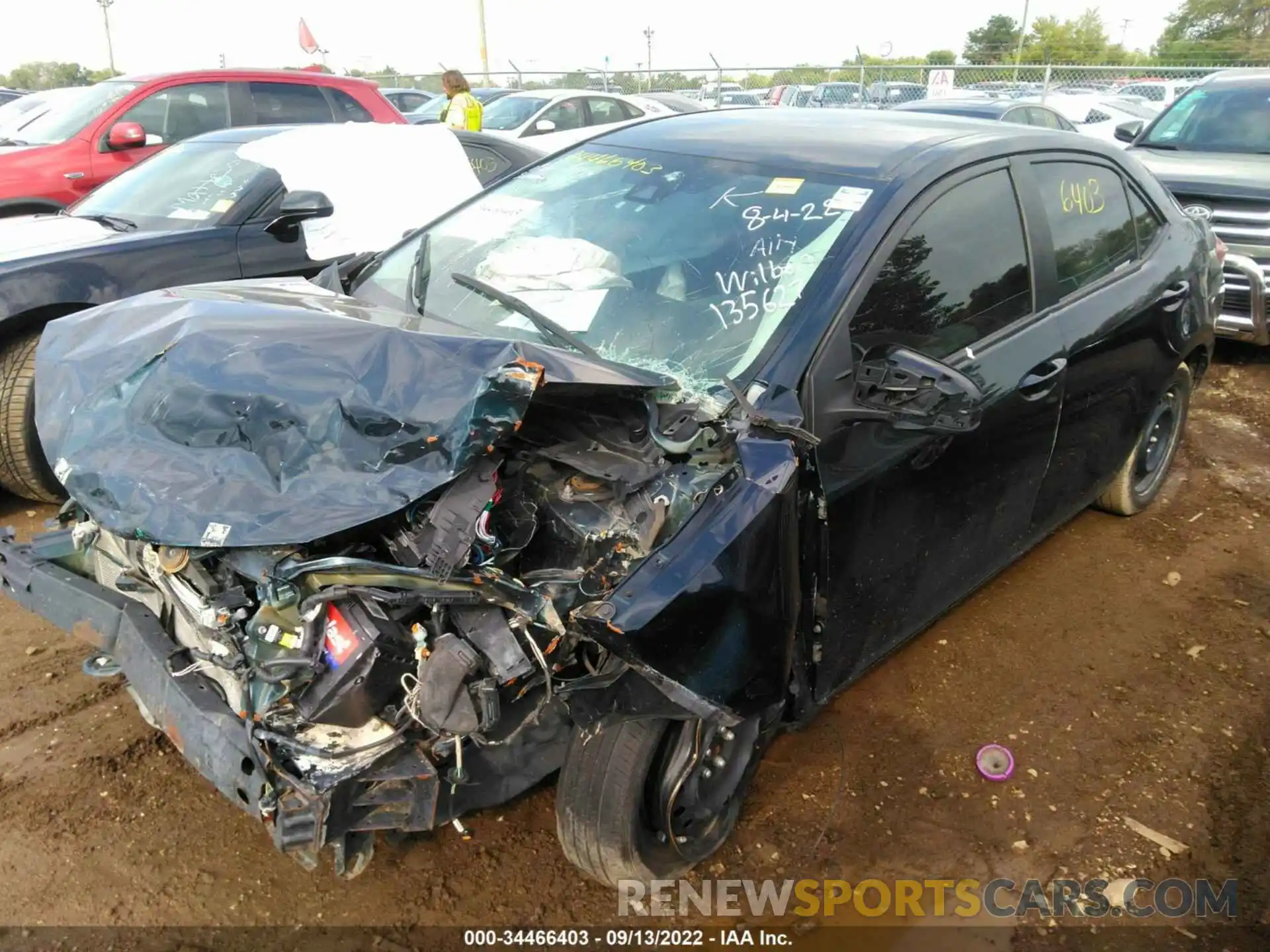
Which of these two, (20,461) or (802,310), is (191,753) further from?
(20,461)

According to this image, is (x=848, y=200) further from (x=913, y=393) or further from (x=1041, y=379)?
(x=1041, y=379)

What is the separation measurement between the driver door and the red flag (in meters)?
16.3

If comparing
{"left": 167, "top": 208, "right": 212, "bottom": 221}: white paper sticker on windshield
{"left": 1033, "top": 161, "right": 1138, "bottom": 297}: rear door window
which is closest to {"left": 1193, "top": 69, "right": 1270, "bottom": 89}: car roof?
{"left": 1033, "top": 161, "right": 1138, "bottom": 297}: rear door window

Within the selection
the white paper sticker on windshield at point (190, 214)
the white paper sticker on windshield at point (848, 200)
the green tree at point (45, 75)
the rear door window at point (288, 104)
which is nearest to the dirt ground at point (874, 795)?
the white paper sticker on windshield at point (848, 200)

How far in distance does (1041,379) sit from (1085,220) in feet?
2.76

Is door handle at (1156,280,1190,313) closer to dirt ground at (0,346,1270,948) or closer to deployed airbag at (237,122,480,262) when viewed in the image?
dirt ground at (0,346,1270,948)

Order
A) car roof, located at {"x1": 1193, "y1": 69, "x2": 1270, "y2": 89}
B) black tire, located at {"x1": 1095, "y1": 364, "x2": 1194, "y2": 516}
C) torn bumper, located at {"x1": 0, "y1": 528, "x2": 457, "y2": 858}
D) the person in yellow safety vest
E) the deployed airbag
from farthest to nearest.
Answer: the person in yellow safety vest → car roof, located at {"x1": 1193, "y1": 69, "x2": 1270, "y2": 89} → the deployed airbag → black tire, located at {"x1": 1095, "y1": 364, "x2": 1194, "y2": 516} → torn bumper, located at {"x1": 0, "y1": 528, "x2": 457, "y2": 858}

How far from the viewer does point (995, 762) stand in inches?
Result: 115

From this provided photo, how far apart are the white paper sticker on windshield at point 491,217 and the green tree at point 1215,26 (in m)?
38.1

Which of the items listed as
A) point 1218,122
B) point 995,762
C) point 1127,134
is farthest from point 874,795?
point 1127,134

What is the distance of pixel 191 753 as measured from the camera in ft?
6.82

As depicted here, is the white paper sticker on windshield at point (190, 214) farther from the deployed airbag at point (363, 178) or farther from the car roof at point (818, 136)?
the car roof at point (818, 136)

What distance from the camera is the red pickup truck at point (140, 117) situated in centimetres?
644

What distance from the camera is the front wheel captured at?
87.3 inches
